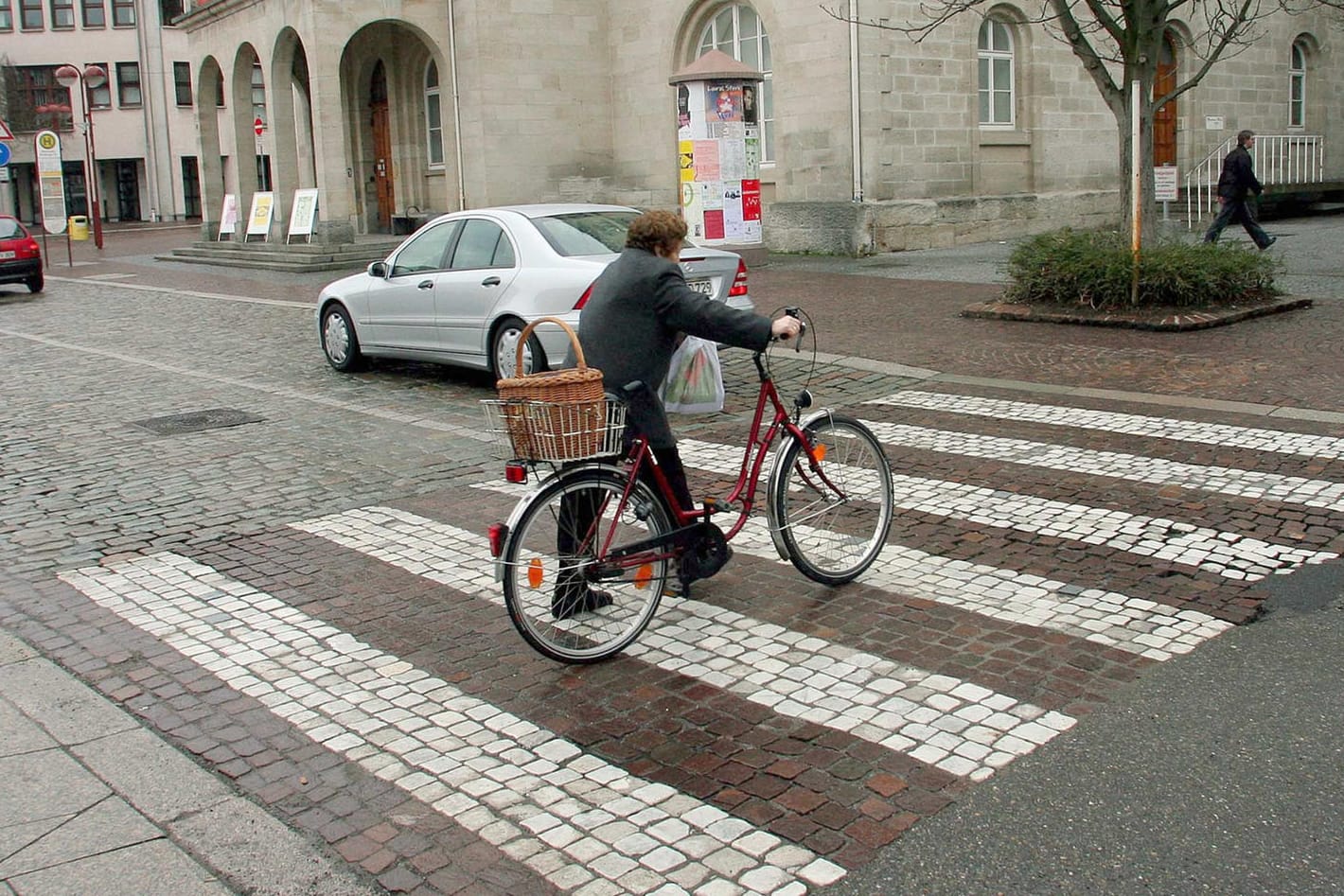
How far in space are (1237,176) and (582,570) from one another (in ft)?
55.8

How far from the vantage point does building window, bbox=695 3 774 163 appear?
25.1 metres

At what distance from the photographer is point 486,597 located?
242 inches

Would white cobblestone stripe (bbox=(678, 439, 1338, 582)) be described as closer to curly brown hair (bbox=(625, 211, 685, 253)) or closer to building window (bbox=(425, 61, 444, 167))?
curly brown hair (bbox=(625, 211, 685, 253))

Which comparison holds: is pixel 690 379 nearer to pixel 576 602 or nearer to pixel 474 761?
pixel 576 602

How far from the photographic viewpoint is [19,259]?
23.7m

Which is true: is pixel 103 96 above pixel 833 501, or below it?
above

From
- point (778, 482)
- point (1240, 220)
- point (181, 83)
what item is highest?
point (181, 83)

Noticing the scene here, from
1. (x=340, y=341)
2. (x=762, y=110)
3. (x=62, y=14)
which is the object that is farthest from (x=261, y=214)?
(x=62, y=14)

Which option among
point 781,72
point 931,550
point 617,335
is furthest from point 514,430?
point 781,72

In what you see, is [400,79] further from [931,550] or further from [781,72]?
[931,550]

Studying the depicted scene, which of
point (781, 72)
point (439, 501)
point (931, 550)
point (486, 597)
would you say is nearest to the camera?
point (486, 597)

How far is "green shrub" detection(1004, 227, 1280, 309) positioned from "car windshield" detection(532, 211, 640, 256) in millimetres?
5212

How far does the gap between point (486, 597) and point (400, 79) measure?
26.5 m

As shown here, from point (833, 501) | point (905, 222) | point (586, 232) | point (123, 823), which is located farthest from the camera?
point (905, 222)
